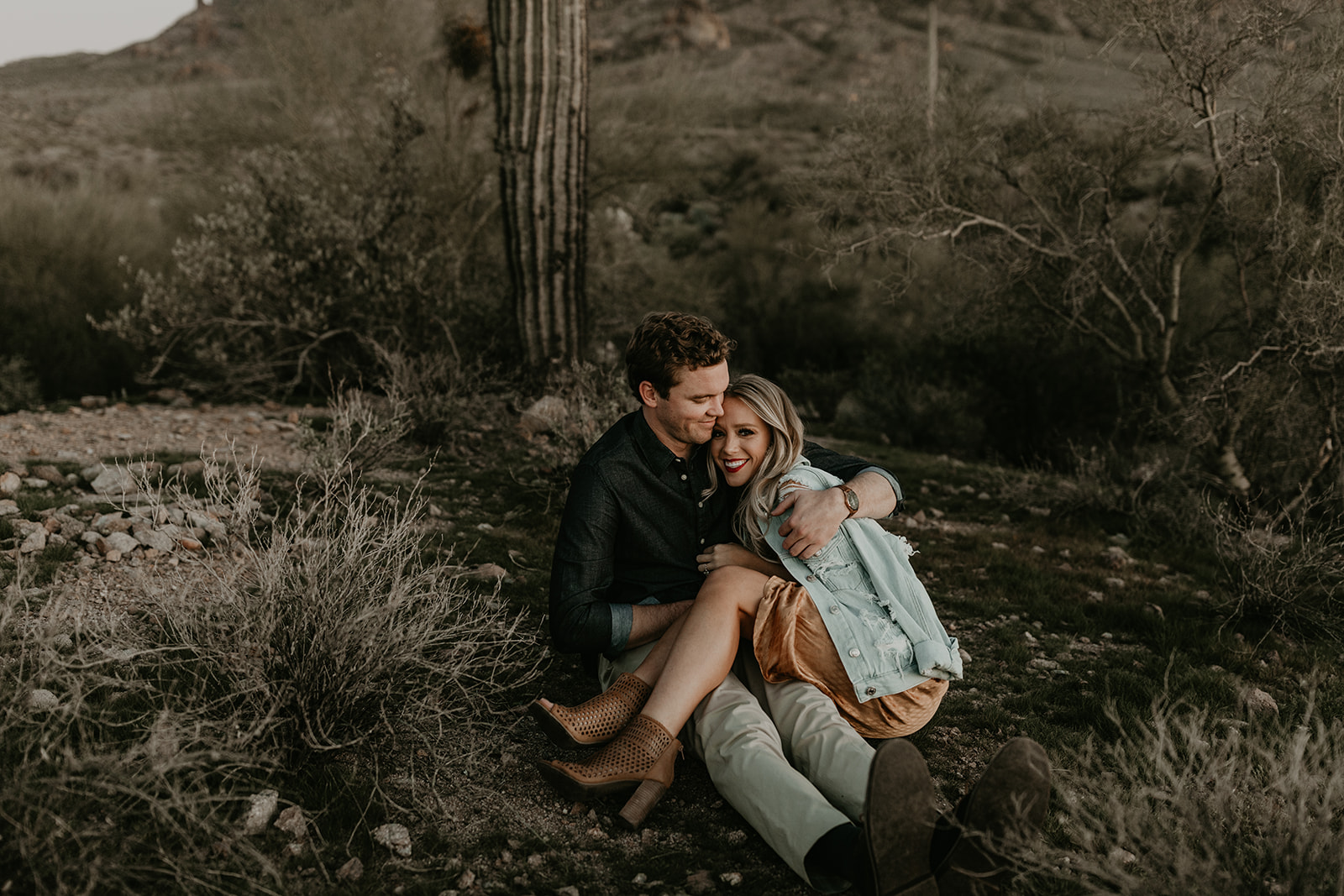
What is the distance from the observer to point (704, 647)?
2.77 meters

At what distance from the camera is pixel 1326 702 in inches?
142

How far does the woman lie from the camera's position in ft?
8.84

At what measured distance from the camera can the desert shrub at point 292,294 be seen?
311 inches

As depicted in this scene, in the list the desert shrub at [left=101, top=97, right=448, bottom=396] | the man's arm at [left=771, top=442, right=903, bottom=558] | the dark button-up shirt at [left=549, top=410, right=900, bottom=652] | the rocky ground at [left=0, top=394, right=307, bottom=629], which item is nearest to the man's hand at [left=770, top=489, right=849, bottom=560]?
the man's arm at [left=771, top=442, right=903, bottom=558]

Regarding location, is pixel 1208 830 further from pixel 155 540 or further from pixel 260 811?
pixel 155 540

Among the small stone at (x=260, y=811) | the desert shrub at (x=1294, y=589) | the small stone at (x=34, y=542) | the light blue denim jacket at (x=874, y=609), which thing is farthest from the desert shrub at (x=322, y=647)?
the desert shrub at (x=1294, y=589)

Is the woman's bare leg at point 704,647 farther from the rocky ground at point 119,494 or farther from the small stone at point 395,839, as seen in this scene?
the rocky ground at point 119,494

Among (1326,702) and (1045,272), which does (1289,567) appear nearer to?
(1326,702)

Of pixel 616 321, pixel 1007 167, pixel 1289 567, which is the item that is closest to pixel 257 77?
pixel 616 321

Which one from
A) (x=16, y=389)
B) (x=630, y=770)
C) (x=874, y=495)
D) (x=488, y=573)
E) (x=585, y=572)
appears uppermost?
(x=874, y=495)

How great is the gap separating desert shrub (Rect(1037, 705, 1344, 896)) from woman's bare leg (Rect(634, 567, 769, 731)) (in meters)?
1.00

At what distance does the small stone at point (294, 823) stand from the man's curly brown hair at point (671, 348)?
1687 mm

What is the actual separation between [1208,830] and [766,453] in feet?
5.45

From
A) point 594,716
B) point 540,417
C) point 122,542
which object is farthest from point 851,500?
point 540,417
